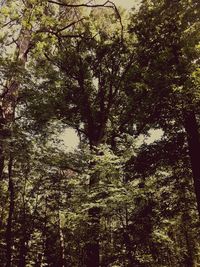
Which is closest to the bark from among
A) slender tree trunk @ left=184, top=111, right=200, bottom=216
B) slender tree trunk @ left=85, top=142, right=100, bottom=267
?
slender tree trunk @ left=85, top=142, right=100, bottom=267

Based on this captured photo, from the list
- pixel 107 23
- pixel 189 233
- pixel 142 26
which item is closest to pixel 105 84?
pixel 107 23

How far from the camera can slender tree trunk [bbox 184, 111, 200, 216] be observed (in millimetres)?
11991

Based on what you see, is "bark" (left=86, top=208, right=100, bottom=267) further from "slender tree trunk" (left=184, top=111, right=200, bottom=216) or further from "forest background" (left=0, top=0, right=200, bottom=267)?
"slender tree trunk" (left=184, top=111, right=200, bottom=216)

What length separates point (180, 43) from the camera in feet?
43.8

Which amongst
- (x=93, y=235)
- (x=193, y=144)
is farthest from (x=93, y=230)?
(x=193, y=144)

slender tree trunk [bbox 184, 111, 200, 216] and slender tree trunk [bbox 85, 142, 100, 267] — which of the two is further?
slender tree trunk [bbox 184, 111, 200, 216]

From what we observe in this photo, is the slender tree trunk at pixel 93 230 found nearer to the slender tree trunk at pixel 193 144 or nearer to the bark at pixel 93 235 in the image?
the bark at pixel 93 235

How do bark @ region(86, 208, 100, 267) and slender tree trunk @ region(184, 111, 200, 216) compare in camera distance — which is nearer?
bark @ region(86, 208, 100, 267)

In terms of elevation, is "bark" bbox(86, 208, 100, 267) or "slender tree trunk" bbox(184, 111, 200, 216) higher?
"slender tree trunk" bbox(184, 111, 200, 216)

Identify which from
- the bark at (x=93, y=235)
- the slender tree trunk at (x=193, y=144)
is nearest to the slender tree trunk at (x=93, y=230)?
the bark at (x=93, y=235)

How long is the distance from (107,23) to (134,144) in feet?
26.8

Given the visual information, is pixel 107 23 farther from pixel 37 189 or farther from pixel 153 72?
pixel 37 189

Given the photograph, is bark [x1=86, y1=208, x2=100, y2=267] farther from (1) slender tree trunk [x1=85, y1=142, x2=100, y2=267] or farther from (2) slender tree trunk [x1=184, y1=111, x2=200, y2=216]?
(2) slender tree trunk [x1=184, y1=111, x2=200, y2=216]

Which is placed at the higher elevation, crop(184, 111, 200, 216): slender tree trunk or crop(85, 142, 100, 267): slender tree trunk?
crop(184, 111, 200, 216): slender tree trunk
